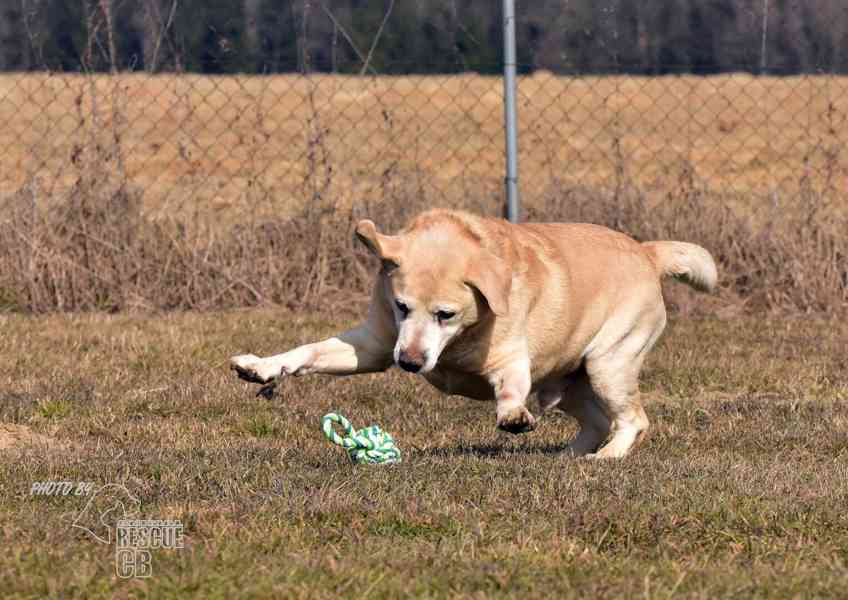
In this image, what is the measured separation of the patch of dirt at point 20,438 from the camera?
5.73 m

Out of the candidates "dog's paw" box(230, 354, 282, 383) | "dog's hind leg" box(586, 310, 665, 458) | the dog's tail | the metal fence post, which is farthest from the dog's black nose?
the metal fence post

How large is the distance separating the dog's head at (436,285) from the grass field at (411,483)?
1.57 ft

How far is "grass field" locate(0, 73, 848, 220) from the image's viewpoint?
9.80m

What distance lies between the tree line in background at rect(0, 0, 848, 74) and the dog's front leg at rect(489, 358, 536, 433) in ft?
14.4

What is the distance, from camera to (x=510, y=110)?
935 cm

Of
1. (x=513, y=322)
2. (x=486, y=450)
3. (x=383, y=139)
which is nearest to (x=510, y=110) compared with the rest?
(x=486, y=450)

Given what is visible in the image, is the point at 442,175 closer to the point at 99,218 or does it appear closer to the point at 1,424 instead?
the point at 99,218

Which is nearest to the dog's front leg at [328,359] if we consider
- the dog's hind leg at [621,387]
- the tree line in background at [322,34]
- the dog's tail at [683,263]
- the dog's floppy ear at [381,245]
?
the dog's floppy ear at [381,245]

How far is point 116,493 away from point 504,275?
1.59 meters

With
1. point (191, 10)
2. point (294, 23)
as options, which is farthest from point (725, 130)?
point (294, 23)

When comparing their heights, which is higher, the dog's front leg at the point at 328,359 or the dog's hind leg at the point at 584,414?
the dog's front leg at the point at 328,359

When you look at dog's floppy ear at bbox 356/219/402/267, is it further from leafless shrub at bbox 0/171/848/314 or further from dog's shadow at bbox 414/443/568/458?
leafless shrub at bbox 0/171/848/314

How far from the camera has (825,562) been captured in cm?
389

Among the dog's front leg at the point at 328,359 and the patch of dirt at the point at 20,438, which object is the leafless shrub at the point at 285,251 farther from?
the dog's front leg at the point at 328,359
